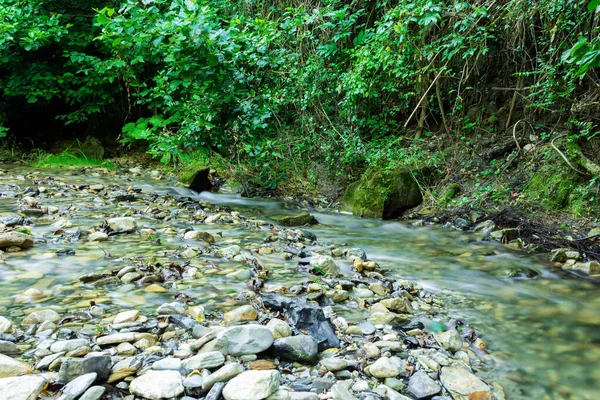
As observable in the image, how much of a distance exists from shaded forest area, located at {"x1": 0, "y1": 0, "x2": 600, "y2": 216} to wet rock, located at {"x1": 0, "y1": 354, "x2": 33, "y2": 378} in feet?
13.1

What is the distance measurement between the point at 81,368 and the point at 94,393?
5.0 inches

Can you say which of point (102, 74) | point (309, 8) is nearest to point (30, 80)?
point (102, 74)

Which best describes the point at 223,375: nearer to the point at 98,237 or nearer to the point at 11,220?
the point at 98,237

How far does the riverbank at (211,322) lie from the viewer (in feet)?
5.22

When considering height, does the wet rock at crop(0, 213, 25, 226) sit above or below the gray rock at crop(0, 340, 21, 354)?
below

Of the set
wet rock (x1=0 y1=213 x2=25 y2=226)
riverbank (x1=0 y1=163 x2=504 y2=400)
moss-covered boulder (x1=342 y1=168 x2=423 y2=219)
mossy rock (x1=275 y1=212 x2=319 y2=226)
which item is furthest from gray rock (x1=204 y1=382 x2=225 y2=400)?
moss-covered boulder (x1=342 y1=168 x2=423 y2=219)

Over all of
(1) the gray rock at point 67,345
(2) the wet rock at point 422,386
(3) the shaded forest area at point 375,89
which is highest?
(3) the shaded forest area at point 375,89

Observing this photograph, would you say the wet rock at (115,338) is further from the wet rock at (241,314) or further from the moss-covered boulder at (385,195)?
the moss-covered boulder at (385,195)

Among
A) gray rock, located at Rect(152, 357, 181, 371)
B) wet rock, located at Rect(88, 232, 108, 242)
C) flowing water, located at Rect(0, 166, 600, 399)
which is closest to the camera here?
gray rock, located at Rect(152, 357, 181, 371)

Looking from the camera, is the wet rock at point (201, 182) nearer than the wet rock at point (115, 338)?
No

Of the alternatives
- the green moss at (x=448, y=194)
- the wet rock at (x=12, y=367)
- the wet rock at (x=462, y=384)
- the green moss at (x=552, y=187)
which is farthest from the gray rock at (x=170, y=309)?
the green moss at (x=552, y=187)

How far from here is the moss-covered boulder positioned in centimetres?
606

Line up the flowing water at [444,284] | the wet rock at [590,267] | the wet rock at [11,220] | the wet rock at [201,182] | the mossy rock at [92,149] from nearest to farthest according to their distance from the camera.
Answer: the flowing water at [444,284] → the wet rock at [590,267] → the wet rock at [11,220] → the wet rock at [201,182] → the mossy rock at [92,149]

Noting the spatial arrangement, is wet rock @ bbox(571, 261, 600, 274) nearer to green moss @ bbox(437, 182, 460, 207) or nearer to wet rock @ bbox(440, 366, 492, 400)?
green moss @ bbox(437, 182, 460, 207)
